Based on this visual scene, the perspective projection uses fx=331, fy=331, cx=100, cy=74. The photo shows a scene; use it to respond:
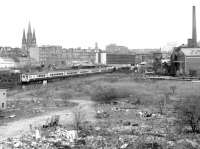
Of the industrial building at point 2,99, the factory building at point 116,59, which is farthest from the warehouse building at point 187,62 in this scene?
the factory building at point 116,59

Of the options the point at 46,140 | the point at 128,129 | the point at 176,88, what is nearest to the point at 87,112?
the point at 128,129

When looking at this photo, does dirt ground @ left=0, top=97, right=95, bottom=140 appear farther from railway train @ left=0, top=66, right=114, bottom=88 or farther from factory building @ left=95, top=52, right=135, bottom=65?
factory building @ left=95, top=52, right=135, bottom=65

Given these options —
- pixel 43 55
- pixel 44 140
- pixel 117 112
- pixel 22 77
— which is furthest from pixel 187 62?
pixel 43 55

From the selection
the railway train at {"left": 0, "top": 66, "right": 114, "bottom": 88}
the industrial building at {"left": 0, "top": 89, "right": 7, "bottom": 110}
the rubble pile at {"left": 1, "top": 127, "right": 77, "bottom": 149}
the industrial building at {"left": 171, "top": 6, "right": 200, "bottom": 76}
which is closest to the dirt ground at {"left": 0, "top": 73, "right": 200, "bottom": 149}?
the rubble pile at {"left": 1, "top": 127, "right": 77, "bottom": 149}

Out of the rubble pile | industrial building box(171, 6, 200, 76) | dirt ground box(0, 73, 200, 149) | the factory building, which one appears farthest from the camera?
the factory building

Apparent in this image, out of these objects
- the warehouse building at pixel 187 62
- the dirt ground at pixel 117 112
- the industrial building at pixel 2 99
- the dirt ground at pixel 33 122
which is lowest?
the dirt ground at pixel 33 122

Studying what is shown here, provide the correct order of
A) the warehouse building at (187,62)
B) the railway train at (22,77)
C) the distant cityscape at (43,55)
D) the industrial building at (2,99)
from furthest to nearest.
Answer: the distant cityscape at (43,55) < the warehouse building at (187,62) < the railway train at (22,77) < the industrial building at (2,99)

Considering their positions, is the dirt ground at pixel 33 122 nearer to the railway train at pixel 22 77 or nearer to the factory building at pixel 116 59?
the railway train at pixel 22 77

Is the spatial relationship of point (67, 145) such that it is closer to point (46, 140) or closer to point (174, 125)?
point (46, 140)
